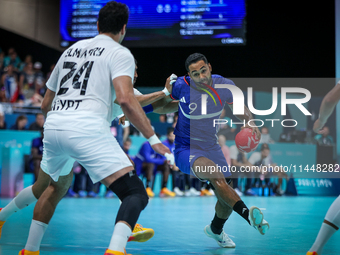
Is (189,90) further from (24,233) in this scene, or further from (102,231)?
(24,233)

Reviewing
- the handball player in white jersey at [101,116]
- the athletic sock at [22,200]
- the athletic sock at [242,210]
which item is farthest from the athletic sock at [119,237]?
the athletic sock at [22,200]

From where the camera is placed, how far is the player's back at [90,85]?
8.65 feet

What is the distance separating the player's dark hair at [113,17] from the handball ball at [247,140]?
2.16 m

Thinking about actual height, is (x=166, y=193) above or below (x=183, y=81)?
below

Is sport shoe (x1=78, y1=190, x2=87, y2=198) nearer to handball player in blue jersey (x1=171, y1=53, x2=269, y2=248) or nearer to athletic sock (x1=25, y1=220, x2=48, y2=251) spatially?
handball player in blue jersey (x1=171, y1=53, x2=269, y2=248)

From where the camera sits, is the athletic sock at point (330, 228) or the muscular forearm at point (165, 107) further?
the muscular forearm at point (165, 107)

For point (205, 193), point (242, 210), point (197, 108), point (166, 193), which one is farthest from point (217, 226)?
point (205, 193)

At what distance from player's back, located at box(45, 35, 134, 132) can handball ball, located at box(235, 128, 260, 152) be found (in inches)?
82.0

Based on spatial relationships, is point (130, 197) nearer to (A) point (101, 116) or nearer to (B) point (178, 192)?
(A) point (101, 116)

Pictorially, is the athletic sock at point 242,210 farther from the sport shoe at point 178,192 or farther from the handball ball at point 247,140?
the sport shoe at point 178,192

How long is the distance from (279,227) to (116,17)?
12.5ft

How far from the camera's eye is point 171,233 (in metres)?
4.75

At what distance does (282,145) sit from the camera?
A: 11.8 meters

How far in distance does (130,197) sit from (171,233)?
92.7 inches
